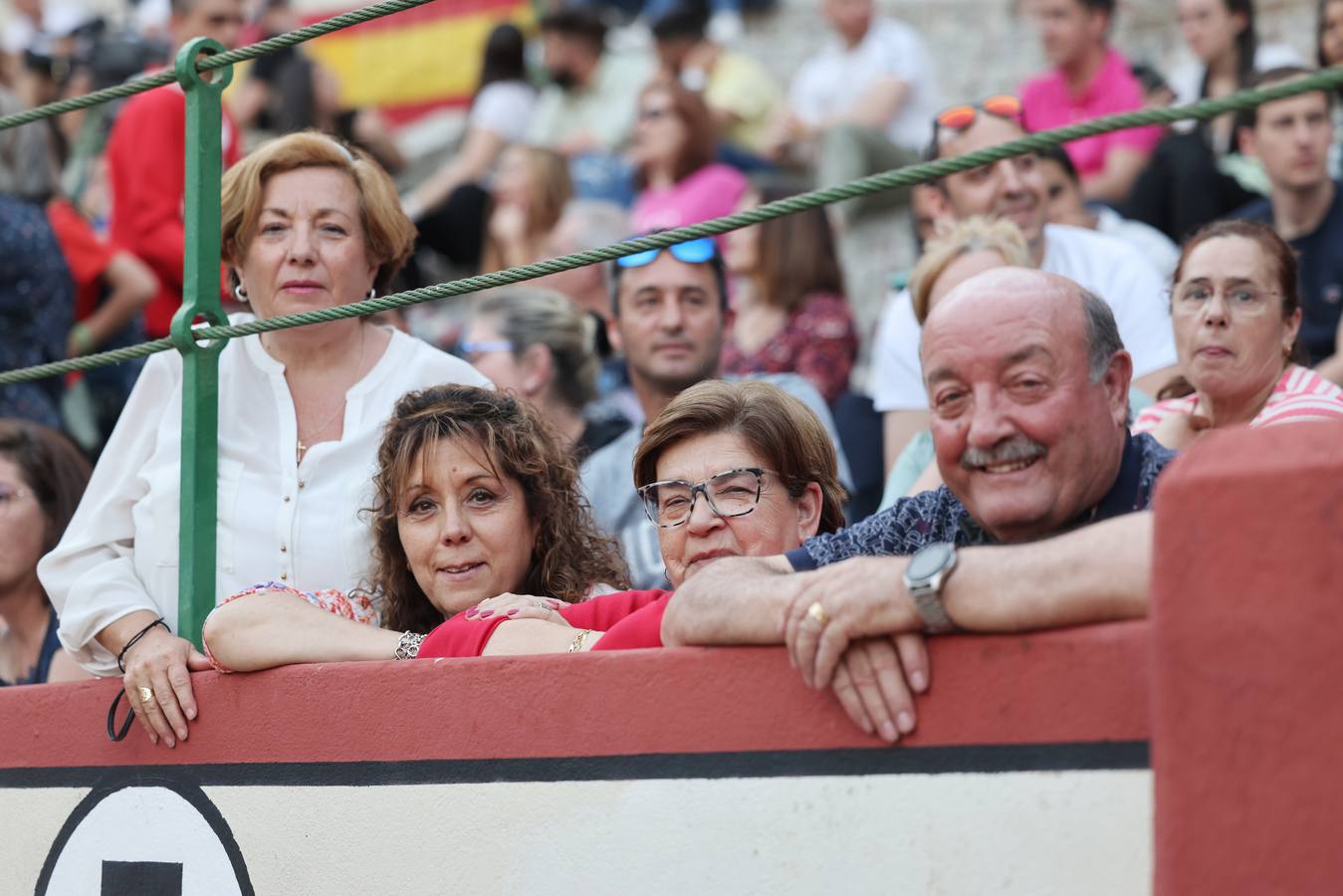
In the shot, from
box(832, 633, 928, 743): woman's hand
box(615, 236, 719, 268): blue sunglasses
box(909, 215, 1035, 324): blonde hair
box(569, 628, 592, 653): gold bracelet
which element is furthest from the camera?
box(615, 236, 719, 268): blue sunglasses

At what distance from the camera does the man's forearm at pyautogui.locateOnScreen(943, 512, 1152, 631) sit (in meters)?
2.19

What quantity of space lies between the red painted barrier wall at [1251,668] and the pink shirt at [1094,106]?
16.1 ft

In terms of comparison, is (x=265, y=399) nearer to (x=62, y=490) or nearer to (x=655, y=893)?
(x=62, y=490)

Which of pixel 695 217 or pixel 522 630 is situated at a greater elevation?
pixel 695 217

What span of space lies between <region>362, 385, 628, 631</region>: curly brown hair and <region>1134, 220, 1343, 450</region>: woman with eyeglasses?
1.27 meters

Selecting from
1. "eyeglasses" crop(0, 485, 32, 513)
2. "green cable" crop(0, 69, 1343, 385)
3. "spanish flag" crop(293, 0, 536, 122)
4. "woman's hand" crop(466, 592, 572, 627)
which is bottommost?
"woman's hand" crop(466, 592, 572, 627)

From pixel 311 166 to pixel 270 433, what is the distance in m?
0.57

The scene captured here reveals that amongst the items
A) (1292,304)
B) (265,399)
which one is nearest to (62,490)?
(265,399)

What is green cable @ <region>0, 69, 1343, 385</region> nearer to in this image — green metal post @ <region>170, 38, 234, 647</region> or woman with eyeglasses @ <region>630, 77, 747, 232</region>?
green metal post @ <region>170, 38, 234, 647</region>

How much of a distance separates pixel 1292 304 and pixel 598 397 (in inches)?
87.3

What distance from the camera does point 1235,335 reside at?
3.91 metres

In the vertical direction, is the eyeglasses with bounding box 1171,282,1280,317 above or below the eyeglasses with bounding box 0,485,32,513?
above

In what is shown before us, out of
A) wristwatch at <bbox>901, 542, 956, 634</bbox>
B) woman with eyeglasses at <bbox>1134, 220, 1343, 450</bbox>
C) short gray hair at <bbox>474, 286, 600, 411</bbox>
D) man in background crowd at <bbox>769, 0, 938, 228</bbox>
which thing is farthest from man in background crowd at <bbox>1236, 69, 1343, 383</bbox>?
wristwatch at <bbox>901, 542, 956, 634</bbox>

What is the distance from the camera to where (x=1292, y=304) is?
3990 millimetres
